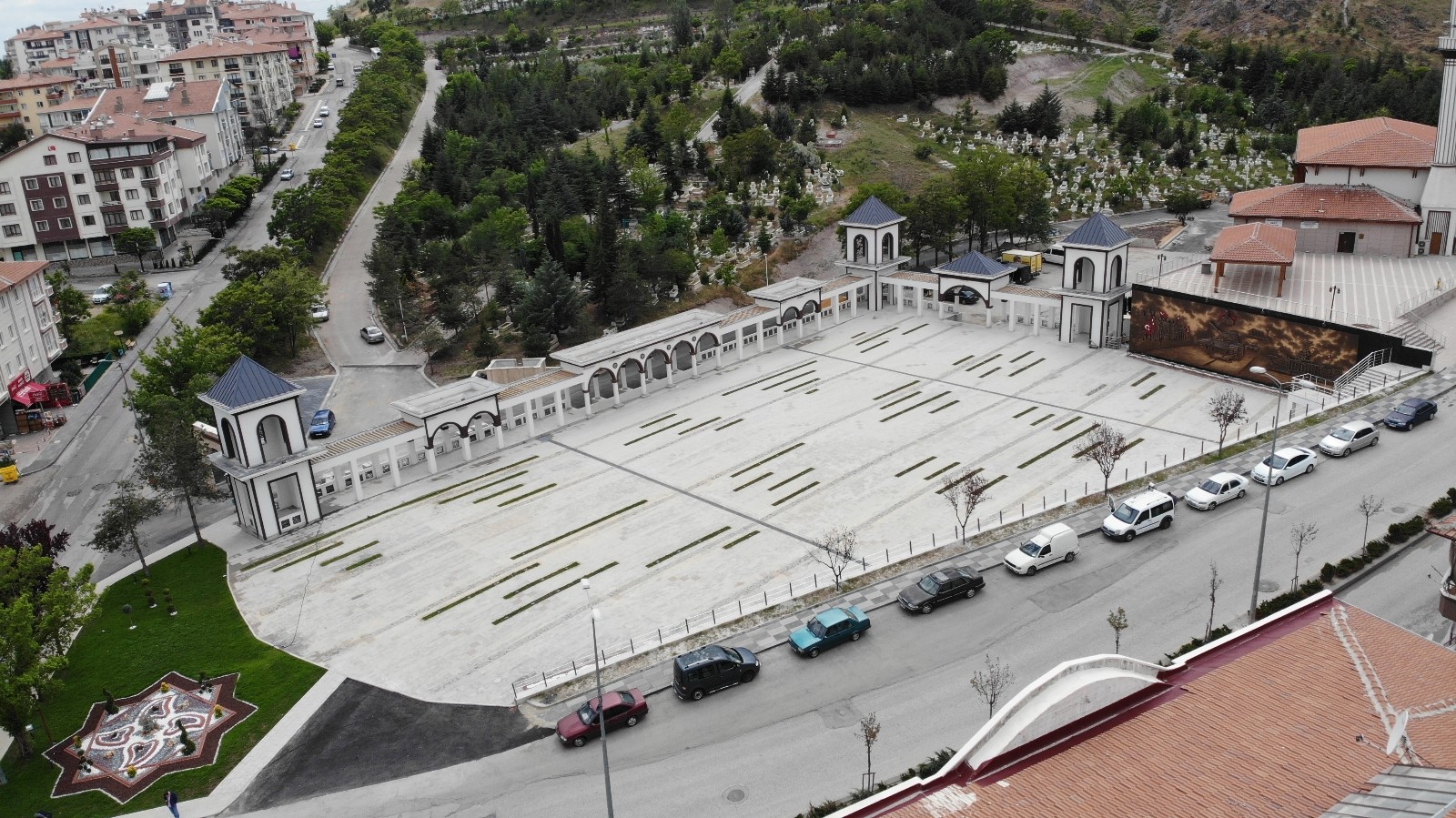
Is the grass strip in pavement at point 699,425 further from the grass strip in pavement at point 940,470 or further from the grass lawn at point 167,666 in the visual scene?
the grass lawn at point 167,666

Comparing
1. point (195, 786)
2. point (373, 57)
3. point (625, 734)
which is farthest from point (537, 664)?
point (373, 57)

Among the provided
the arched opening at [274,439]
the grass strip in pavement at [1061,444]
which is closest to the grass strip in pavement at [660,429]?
the arched opening at [274,439]

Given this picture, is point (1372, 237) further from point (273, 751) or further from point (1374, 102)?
point (273, 751)

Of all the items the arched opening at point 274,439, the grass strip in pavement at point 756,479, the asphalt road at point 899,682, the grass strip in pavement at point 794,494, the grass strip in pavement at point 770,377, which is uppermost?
the arched opening at point 274,439

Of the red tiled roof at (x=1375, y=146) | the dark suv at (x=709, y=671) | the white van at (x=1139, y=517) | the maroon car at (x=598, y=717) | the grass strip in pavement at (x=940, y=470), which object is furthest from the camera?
the red tiled roof at (x=1375, y=146)

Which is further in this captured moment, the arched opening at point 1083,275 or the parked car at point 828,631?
the arched opening at point 1083,275

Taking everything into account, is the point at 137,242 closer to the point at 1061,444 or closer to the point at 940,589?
the point at 1061,444
